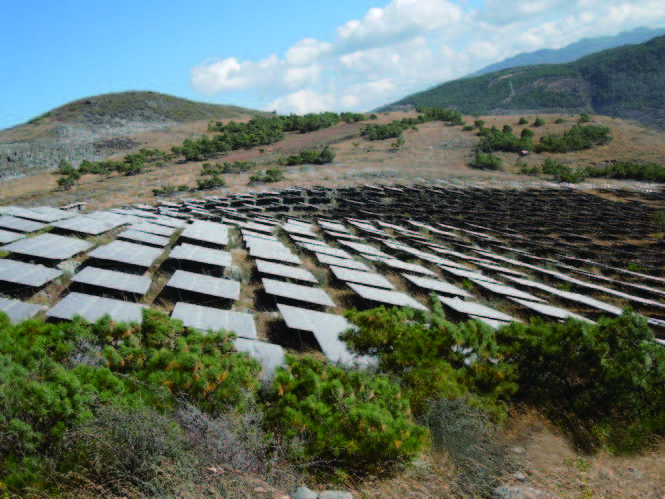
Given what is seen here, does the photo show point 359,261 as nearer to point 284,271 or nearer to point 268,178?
point 284,271

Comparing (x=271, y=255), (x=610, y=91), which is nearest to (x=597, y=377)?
(x=271, y=255)

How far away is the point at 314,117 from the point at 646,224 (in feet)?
296

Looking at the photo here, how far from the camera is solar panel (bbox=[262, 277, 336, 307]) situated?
12.0m

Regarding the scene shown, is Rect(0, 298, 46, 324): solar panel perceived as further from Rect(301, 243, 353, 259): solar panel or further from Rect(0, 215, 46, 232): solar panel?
Rect(301, 243, 353, 259): solar panel

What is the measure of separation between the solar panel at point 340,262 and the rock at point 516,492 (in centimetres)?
1106

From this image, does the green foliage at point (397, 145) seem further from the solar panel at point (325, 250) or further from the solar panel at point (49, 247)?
the solar panel at point (49, 247)

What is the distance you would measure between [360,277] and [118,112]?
12488cm

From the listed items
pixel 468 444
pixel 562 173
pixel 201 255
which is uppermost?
pixel 201 255

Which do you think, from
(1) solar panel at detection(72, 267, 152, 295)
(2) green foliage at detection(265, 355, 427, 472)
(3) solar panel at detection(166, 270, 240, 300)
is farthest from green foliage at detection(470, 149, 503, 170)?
(2) green foliage at detection(265, 355, 427, 472)

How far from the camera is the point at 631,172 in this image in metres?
55.3

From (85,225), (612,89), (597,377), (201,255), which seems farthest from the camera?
(612,89)

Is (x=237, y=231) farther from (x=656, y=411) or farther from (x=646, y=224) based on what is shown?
(x=646, y=224)

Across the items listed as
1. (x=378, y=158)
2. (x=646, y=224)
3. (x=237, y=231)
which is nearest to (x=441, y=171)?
(x=378, y=158)

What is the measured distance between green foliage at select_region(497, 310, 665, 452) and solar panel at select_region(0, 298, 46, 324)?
446 inches
